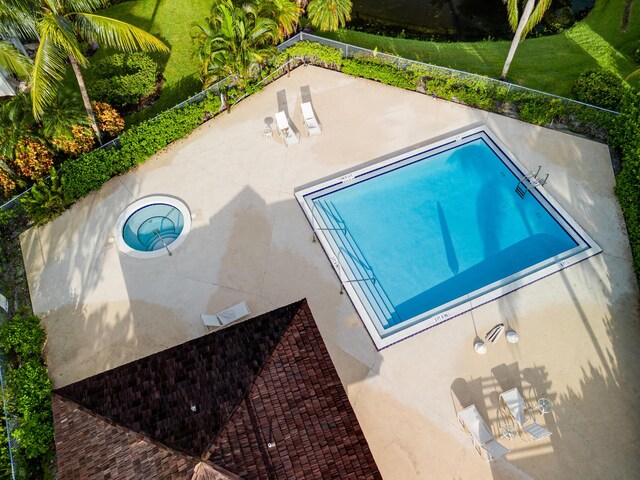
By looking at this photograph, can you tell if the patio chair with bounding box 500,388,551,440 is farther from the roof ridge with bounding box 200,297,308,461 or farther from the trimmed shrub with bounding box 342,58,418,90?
the trimmed shrub with bounding box 342,58,418,90

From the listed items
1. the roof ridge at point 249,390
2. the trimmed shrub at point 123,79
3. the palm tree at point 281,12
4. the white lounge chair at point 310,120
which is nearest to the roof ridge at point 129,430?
the roof ridge at point 249,390

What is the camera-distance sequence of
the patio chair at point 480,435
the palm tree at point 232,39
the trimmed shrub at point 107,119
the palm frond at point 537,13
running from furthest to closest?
the trimmed shrub at point 107,119 → the palm tree at point 232,39 → the palm frond at point 537,13 → the patio chair at point 480,435

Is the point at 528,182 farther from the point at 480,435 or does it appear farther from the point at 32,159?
the point at 32,159

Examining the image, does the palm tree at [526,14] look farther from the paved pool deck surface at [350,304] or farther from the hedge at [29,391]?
the hedge at [29,391]

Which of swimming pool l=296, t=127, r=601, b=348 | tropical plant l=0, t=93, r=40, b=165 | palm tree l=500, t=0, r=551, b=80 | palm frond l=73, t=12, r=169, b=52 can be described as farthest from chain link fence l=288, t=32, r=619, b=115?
tropical plant l=0, t=93, r=40, b=165

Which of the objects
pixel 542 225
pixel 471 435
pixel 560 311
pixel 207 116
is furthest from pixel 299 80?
pixel 471 435

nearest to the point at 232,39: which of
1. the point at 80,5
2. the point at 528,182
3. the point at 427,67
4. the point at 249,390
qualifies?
the point at 80,5
